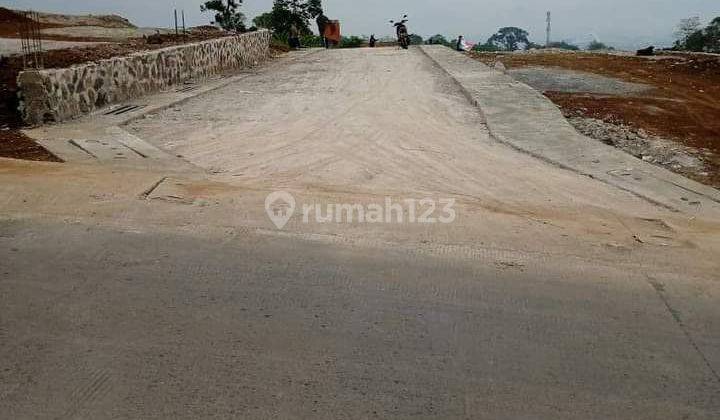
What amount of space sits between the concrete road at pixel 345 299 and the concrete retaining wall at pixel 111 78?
8.40ft

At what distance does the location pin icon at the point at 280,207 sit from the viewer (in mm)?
5789

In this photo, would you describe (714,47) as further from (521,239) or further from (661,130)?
(521,239)

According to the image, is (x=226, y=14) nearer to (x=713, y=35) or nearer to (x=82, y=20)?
(x=82, y=20)

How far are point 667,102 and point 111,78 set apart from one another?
11934 mm

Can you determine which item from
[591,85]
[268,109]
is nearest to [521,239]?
[268,109]

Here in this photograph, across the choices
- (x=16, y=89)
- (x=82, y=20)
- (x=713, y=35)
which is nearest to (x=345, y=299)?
(x=16, y=89)

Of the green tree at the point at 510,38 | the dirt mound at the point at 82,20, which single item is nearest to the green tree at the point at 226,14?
the dirt mound at the point at 82,20

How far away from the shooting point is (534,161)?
8.83 m

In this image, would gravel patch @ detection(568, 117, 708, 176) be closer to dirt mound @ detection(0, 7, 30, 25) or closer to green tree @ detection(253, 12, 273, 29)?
dirt mound @ detection(0, 7, 30, 25)

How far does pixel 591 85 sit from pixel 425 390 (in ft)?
49.6

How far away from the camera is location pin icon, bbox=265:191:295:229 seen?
5.79m

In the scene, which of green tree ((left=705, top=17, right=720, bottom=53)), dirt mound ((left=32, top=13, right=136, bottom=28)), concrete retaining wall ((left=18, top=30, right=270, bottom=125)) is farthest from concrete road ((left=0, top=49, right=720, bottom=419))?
green tree ((left=705, top=17, right=720, bottom=53))

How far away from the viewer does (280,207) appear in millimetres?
6137

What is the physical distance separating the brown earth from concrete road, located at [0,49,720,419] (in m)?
4.20
